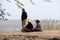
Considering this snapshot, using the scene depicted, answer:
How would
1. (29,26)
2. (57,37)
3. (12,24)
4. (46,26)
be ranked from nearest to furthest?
(57,37), (29,26), (46,26), (12,24)

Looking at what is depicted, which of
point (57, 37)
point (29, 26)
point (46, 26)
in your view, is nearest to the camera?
point (57, 37)

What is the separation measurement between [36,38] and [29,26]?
1642 millimetres

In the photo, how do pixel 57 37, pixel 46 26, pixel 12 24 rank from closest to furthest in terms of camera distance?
pixel 57 37
pixel 46 26
pixel 12 24

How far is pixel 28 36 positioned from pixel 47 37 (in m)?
Answer: 0.65

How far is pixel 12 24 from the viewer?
732 inches

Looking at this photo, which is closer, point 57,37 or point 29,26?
point 57,37

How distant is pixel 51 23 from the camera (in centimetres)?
1748

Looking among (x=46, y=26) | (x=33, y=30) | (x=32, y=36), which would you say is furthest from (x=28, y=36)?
(x=46, y=26)

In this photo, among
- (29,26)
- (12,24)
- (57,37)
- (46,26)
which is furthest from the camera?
(12,24)

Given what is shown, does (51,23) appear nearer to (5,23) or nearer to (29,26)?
(5,23)

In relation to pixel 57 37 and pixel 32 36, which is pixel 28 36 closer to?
pixel 32 36

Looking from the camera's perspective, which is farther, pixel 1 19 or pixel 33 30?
pixel 1 19

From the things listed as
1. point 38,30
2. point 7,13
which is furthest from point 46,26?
point 38,30

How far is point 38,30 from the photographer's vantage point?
1344 cm
